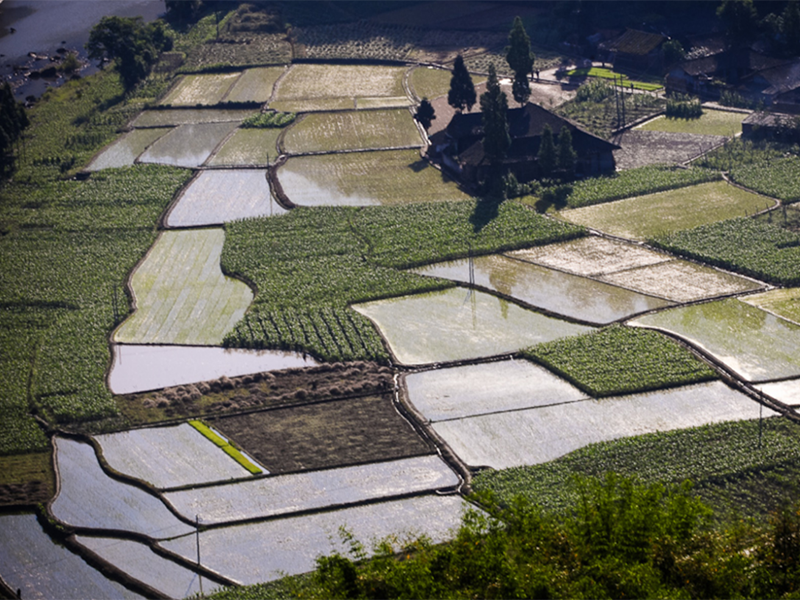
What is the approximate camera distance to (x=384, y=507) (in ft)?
139

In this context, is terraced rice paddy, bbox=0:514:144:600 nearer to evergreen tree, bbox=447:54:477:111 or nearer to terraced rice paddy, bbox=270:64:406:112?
evergreen tree, bbox=447:54:477:111

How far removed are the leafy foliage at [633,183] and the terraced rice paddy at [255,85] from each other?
37.2 meters

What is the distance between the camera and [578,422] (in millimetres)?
47188

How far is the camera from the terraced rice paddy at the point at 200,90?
3893 inches

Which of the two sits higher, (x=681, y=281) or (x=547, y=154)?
(x=547, y=154)

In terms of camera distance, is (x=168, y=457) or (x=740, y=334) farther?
(x=740, y=334)

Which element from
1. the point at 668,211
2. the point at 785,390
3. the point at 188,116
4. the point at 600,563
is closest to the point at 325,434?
the point at 600,563

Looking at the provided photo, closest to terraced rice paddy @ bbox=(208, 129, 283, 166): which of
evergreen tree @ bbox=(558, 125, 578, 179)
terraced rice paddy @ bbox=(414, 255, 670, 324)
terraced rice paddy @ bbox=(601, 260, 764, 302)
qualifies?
evergreen tree @ bbox=(558, 125, 578, 179)

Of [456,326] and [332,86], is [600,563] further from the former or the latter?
[332,86]

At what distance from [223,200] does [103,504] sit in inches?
1464

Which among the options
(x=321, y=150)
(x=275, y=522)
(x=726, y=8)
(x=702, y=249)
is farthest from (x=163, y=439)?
(x=726, y=8)

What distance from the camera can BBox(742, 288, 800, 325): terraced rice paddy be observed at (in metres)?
56.0

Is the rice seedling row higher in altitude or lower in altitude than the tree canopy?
lower

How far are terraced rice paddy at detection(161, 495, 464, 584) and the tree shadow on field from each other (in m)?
30.0
